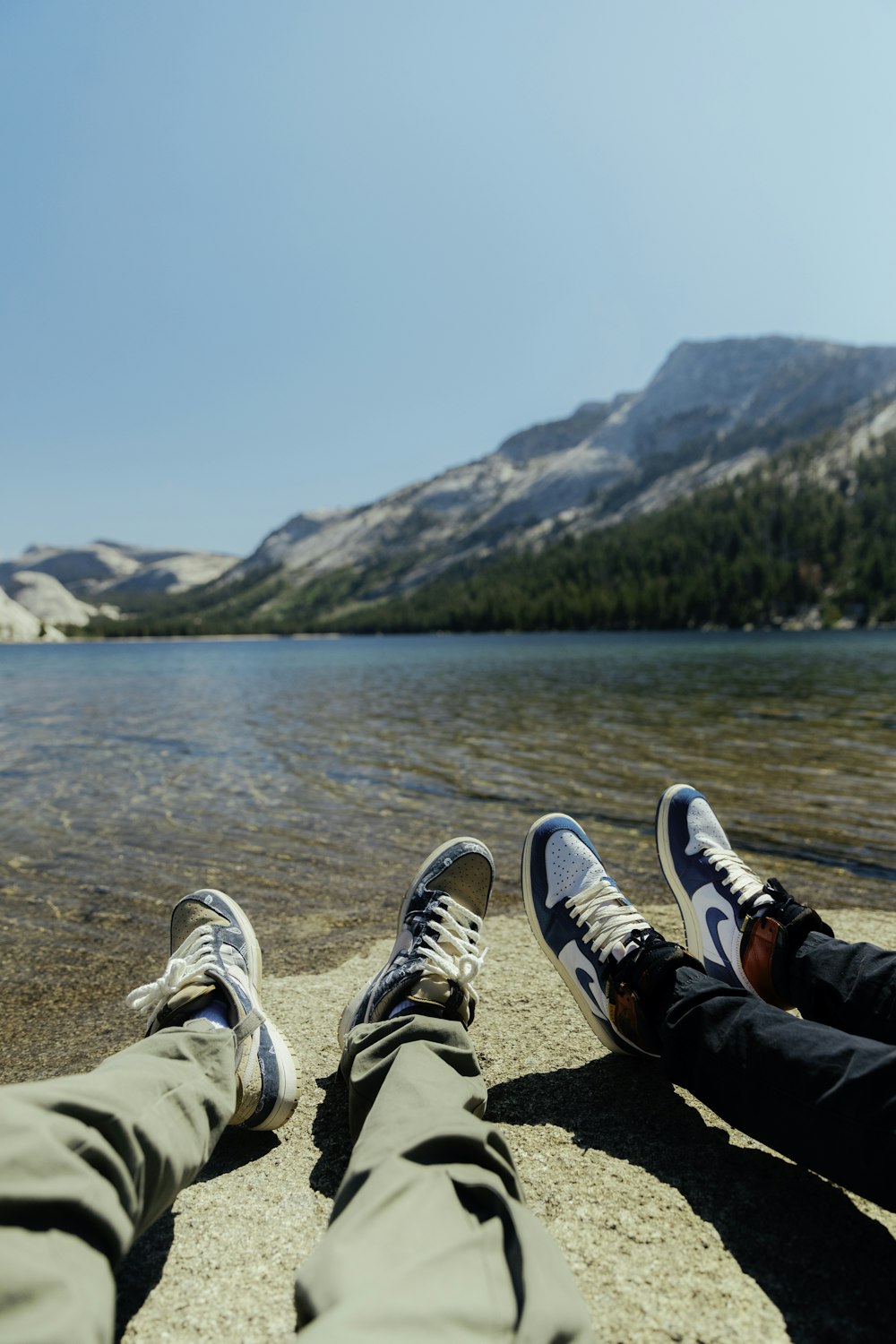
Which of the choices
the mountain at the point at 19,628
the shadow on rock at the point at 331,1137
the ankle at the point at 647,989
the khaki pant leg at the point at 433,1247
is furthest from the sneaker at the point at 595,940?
the mountain at the point at 19,628

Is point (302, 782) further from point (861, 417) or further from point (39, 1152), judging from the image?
point (861, 417)

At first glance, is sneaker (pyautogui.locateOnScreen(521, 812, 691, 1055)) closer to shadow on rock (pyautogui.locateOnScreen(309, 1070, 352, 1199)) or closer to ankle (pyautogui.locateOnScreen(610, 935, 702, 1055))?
ankle (pyautogui.locateOnScreen(610, 935, 702, 1055))

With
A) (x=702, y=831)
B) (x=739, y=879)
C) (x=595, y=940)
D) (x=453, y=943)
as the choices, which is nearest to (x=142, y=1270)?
(x=453, y=943)

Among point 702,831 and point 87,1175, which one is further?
point 702,831

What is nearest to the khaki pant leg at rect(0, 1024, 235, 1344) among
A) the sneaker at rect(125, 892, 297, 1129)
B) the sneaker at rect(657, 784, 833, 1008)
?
the sneaker at rect(125, 892, 297, 1129)

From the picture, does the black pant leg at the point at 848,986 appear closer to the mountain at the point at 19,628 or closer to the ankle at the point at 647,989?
the ankle at the point at 647,989

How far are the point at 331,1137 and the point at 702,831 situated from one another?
2200mm

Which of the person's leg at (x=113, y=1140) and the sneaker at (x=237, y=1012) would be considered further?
the sneaker at (x=237, y=1012)

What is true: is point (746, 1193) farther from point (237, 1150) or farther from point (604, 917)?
point (237, 1150)

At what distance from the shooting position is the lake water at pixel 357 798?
520 cm

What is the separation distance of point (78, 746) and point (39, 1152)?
44.8 feet

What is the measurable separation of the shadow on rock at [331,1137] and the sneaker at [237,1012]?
147mm

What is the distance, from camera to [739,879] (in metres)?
3.04

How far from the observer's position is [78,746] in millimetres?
13453
